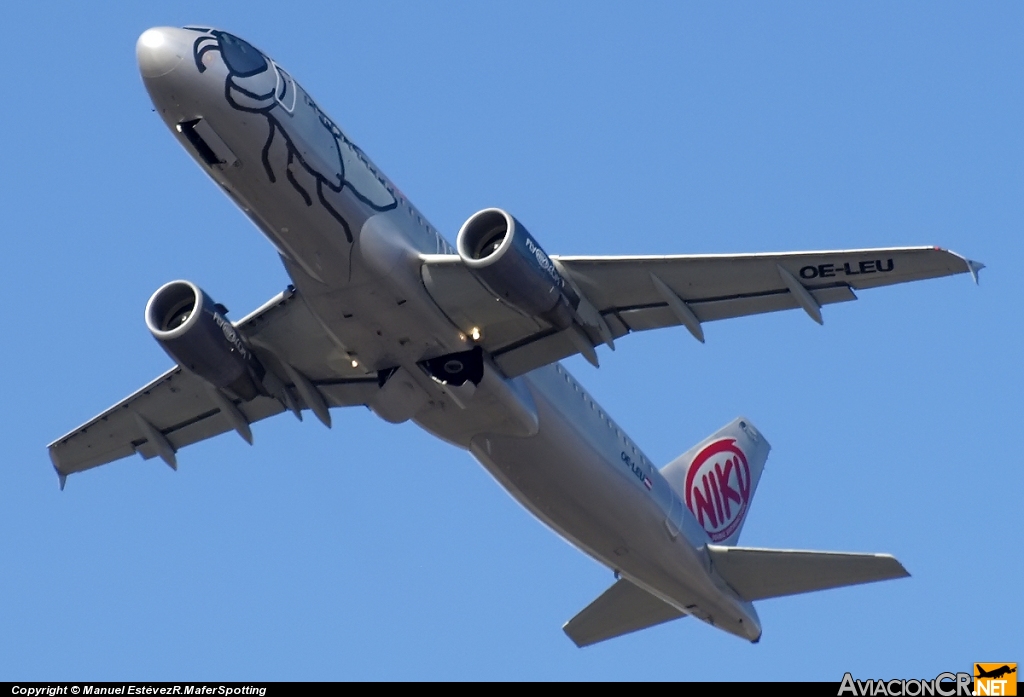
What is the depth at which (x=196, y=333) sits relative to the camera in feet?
96.9

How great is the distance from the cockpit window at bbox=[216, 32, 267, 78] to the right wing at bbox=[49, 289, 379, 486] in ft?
16.8

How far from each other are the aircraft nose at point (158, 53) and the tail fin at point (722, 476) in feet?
51.1

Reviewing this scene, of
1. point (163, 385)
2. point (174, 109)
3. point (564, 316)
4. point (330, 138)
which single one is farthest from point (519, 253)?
point (163, 385)

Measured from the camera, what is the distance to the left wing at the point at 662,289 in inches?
1112

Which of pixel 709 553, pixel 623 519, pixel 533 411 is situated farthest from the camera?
pixel 709 553

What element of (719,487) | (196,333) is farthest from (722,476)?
(196,333)

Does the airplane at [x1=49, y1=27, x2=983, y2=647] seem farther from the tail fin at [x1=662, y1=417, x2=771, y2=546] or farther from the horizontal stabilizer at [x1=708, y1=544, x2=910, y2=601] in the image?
the tail fin at [x1=662, y1=417, x2=771, y2=546]

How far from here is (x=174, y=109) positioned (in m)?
26.3

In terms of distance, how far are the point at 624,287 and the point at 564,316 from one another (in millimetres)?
1356

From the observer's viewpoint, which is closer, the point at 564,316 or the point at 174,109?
the point at 174,109

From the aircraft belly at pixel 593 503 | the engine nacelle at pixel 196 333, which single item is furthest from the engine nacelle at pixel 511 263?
the engine nacelle at pixel 196 333

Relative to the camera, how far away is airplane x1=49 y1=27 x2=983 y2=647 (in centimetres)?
2703

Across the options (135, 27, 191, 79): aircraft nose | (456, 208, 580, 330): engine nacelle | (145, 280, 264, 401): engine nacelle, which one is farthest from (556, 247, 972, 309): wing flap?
(135, 27, 191, 79): aircraft nose

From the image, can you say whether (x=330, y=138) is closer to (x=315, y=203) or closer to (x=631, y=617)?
(x=315, y=203)
